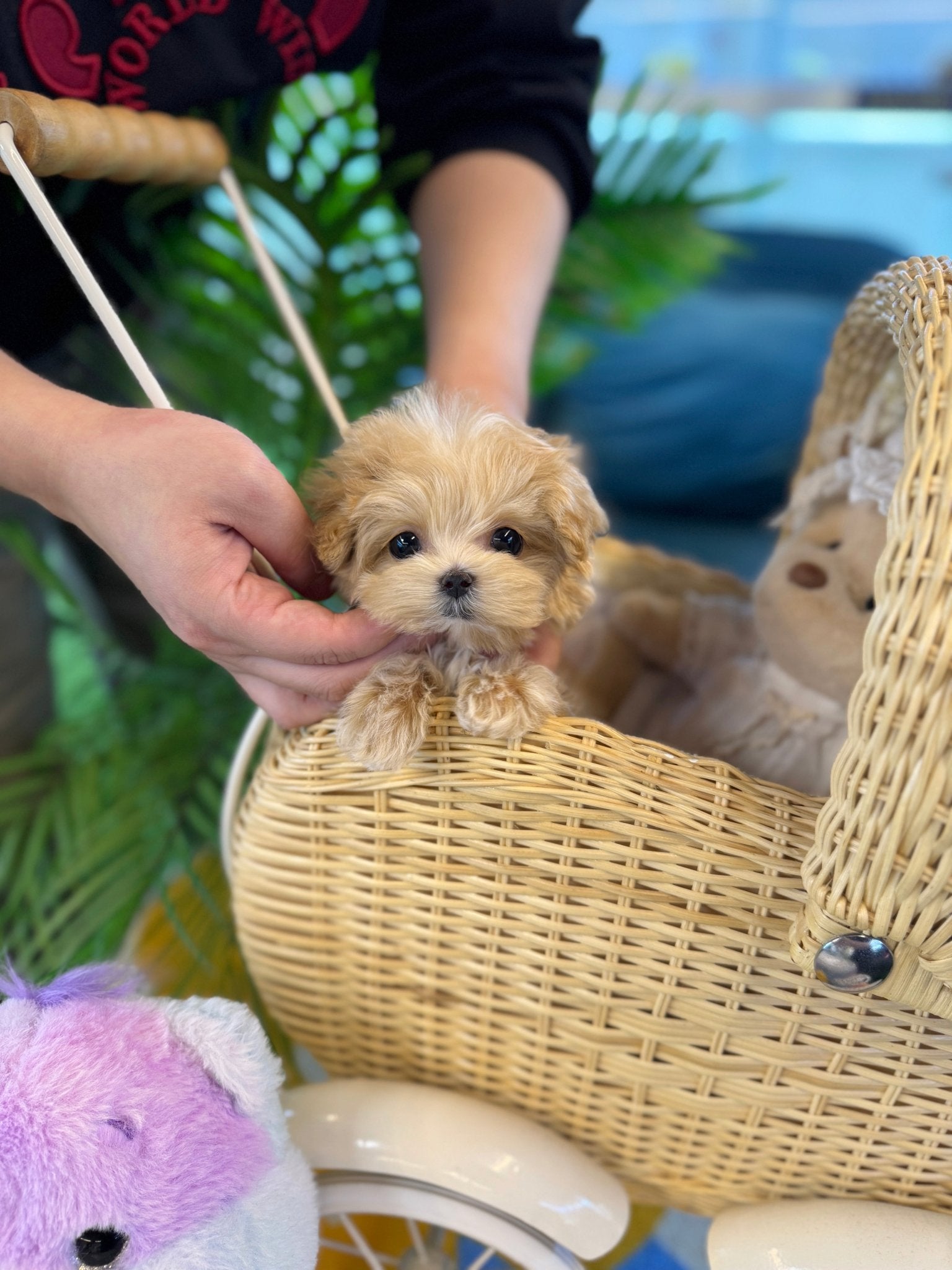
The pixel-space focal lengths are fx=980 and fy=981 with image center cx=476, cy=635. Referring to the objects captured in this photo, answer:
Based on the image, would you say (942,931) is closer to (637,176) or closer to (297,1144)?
(297,1144)


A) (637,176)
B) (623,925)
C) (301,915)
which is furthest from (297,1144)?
(637,176)

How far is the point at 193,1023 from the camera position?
2.43 ft

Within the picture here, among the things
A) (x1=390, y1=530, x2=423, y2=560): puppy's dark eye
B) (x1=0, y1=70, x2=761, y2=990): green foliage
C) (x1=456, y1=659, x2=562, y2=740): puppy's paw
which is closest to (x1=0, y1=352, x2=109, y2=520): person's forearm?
(x1=390, y1=530, x2=423, y2=560): puppy's dark eye

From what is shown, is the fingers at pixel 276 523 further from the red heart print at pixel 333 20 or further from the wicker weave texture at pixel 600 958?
the red heart print at pixel 333 20

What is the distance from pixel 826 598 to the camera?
39.1 inches

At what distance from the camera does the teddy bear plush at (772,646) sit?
989mm

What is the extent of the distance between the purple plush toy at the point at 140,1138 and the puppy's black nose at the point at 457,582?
1.21 feet

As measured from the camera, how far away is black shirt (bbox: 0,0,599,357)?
0.92 meters

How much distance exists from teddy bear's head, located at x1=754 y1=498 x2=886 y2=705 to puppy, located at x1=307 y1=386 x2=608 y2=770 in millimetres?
317

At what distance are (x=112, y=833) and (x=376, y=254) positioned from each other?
95cm

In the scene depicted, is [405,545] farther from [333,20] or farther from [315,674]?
[333,20]

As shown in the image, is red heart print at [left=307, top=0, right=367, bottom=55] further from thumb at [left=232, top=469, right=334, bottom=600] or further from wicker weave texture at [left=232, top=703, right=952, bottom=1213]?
wicker weave texture at [left=232, top=703, right=952, bottom=1213]

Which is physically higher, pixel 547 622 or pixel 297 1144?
pixel 547 622

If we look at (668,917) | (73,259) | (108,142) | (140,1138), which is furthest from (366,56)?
(140,1138)
